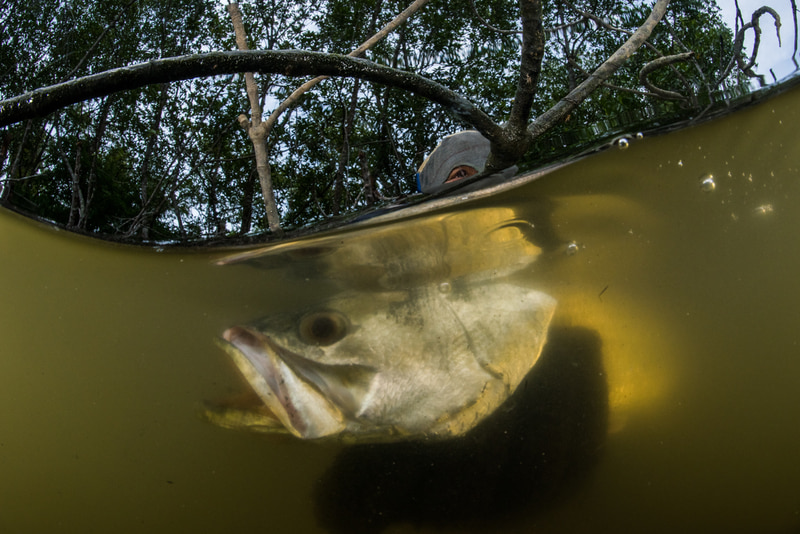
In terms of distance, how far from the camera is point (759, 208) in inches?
12.6

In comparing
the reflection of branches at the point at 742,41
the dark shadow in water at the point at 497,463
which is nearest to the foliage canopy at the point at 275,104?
the reflection of branches at the point at 742,41

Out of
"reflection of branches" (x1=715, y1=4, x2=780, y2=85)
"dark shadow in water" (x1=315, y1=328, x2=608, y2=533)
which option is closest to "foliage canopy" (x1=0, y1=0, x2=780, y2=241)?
"reflection of branches" (x1=715, y1=4, x2=780, y2=85)

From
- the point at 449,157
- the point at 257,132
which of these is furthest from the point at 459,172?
the point at 257,132

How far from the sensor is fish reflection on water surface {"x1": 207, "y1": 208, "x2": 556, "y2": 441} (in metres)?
0.28

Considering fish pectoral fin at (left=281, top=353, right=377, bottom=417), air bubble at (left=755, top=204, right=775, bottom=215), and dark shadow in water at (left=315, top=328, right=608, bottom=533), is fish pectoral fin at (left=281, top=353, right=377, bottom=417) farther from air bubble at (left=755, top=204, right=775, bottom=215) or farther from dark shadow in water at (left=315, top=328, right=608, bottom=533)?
air bubble at (left=755, top=204, right=775, bottom=215)

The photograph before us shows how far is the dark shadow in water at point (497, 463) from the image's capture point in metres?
0.28

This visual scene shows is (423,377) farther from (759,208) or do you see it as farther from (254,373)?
(759,208)

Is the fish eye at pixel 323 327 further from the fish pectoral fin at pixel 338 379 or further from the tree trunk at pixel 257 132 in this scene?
the tree trunk at pixel 257 132

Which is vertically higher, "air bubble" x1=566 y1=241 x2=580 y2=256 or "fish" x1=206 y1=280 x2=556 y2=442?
"air bubble" x1=566 y1=241 x2=580 y2=256

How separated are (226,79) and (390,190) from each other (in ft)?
0.86

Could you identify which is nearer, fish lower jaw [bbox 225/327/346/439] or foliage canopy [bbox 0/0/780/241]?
fish lower jaw [bbox 225/327/346/439]

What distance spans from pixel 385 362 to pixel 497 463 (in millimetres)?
73

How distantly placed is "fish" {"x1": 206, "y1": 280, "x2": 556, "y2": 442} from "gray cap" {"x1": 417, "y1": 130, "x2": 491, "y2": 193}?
216 millimetres

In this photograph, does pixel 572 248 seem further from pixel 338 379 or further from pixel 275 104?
pixel 275 104
